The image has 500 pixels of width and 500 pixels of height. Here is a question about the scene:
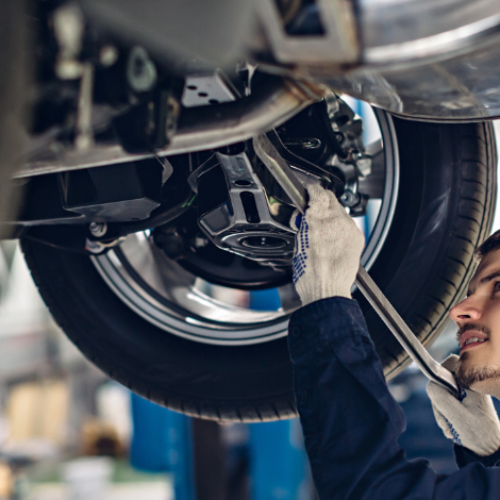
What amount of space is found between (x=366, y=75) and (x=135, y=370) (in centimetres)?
70

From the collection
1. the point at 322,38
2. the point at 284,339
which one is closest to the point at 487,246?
the point at 284,339

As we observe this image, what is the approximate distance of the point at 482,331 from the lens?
85 cm

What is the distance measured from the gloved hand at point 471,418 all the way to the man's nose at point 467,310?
0.17 meters

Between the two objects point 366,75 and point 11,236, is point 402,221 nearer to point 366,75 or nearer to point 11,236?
point 366,75

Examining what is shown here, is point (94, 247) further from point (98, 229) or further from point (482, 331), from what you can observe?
point (482, 331)

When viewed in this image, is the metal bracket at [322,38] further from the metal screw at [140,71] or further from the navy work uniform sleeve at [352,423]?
the navy work uniform sleeve at [352,423]

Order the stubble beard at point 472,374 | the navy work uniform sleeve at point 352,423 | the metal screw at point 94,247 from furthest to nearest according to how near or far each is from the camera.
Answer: the metal screw at point 94,247, the stubble beard at point 472,374, the navy work uniform sleeve at point 352,423

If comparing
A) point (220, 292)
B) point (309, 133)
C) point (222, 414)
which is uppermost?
point (309, 133)

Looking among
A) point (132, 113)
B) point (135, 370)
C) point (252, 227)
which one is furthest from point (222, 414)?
point (132, 113)

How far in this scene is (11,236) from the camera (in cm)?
88

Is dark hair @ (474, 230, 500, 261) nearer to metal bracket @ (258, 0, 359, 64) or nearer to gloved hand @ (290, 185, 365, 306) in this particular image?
gloved hand @ (290, 185, 365, 306)

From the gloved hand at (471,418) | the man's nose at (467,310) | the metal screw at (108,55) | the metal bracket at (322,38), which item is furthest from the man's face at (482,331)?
the metal screw at (108,55)

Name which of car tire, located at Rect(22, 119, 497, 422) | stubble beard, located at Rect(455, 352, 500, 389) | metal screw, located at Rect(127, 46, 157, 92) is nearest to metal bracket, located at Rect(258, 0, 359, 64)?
metal screw, located at Rect(127, 46, 157, 92)

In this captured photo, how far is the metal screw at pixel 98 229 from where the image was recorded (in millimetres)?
919
